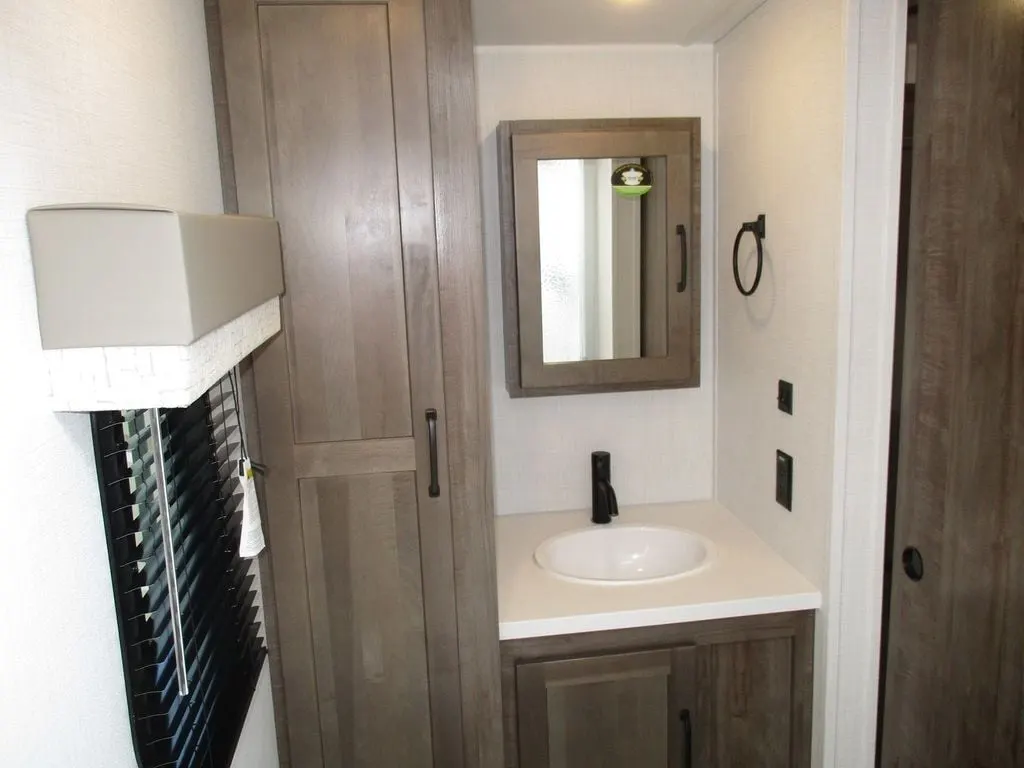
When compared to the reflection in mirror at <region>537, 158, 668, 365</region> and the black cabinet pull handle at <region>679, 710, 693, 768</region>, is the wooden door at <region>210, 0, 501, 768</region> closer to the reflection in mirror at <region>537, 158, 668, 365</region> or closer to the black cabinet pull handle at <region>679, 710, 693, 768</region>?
the black cabinet pull handle at <region>679, 710, 693, 768</region>

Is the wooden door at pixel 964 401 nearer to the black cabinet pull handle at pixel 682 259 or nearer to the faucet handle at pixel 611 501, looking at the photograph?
the black cabinet pull handle at pixel 682 259

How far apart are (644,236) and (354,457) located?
1.07 m

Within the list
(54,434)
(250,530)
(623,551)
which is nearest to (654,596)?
(623,551)

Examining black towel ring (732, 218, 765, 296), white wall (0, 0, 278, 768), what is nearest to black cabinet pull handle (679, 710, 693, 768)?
black towel ring (732, 218, 765, 296)

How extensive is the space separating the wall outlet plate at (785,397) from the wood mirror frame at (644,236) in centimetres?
33

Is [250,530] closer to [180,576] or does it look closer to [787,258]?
[180,576]

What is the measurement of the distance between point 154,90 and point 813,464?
1.56 m

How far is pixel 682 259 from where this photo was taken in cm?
212

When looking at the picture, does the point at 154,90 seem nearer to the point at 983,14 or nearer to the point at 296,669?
the point at 296,669

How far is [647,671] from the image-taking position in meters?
1.80

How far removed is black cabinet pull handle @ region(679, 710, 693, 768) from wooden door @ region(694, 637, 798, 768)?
0.07 feet

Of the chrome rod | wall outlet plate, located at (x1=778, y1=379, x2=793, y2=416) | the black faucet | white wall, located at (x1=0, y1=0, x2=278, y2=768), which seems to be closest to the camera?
white wall, located at (x1=0, y1=0, x2=278, y2=768)

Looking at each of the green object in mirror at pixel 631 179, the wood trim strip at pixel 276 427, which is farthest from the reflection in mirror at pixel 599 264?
the wood trim strip at pixel 276 427

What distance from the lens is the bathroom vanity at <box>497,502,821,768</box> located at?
1.77 m
